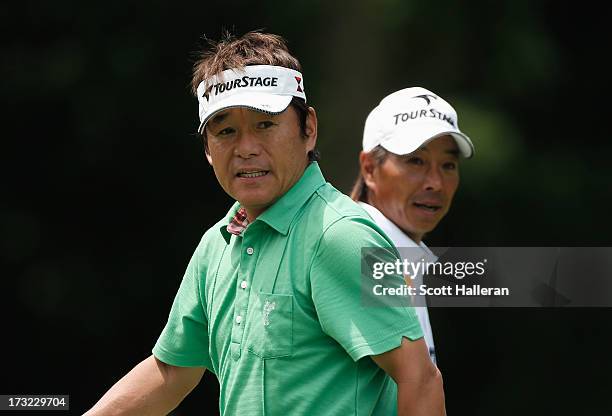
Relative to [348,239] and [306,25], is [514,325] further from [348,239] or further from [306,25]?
[348,239]

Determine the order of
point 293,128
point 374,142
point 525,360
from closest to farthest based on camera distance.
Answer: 1. point 293,128
2. point 374,142
3. point 525,360

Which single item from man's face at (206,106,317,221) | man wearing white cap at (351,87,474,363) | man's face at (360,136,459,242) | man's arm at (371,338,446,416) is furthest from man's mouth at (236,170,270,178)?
man's face at (360,136,459,242)

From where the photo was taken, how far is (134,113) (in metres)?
8.25

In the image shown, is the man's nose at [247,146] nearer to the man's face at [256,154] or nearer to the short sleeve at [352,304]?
the man's face at [256,154]

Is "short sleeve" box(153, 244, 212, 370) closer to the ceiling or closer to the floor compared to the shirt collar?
closer to the floor

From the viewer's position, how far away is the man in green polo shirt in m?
2.80

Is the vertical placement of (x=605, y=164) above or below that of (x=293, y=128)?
above

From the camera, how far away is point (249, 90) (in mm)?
3039

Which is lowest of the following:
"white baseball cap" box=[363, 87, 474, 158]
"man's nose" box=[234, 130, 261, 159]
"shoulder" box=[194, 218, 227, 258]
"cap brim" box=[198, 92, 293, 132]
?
"shoulder" box=[194, 218, 227, 258]

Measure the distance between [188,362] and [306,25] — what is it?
5128 mm

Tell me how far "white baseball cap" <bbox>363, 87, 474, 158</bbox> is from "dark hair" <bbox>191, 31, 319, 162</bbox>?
2.89 ft

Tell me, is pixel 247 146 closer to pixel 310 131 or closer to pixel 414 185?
pixel 310 131

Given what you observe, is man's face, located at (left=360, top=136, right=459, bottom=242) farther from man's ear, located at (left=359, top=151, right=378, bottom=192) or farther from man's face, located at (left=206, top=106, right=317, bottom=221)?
man's face, located at (left=206, top=106, right=317, bottom=221)

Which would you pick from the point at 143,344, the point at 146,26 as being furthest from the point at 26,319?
the point at 146,26
